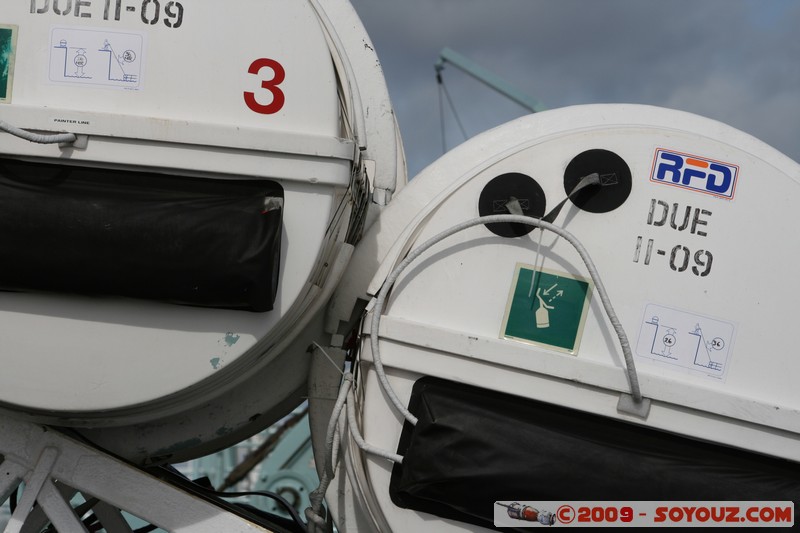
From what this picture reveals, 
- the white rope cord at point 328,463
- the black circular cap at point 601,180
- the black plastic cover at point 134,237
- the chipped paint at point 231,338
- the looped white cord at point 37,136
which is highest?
the black circular cap at point 601,180

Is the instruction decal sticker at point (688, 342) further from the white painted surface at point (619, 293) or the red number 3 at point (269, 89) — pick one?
the red number 3 at point (269, 89)

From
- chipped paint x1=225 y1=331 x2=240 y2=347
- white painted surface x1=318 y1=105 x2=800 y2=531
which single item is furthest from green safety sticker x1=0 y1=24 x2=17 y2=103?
white painted surface x1=318 y1=105 x2=800 y2=531

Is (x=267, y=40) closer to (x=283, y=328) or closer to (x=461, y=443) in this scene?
(x=283, y=328)

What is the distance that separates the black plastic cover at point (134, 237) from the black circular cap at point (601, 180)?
0.72 meters

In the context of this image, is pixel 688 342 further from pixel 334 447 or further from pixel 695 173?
pixel 334 447

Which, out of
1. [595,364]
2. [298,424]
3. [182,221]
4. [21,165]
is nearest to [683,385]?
[595,364]

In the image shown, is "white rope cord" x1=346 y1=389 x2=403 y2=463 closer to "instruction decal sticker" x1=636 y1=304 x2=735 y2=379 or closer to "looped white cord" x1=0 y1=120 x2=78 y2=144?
"instruction decal sticker" x1=636 y1=304 x2=735 y2=379

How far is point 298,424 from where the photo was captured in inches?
299

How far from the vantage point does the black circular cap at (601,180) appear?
2.17 meters

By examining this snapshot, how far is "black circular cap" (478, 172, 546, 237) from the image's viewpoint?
2176 millimetres

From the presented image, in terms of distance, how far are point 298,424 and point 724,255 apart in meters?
5.87

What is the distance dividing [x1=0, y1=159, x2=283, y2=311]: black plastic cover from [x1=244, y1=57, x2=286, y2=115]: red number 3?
0.21 metres

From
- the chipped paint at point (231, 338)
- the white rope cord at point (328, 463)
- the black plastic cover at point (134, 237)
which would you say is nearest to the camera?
the black plastic cover at point (134, 237)

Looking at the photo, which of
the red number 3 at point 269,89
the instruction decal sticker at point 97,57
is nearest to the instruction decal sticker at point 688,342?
the red number 3 at point 269,89
